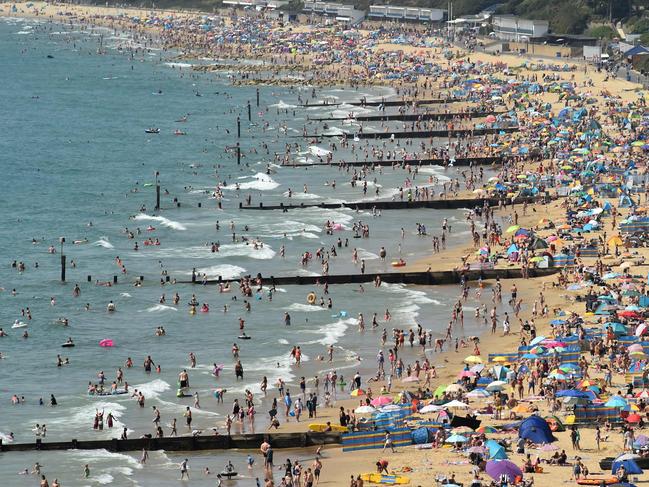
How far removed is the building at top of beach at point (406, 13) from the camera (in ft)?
618

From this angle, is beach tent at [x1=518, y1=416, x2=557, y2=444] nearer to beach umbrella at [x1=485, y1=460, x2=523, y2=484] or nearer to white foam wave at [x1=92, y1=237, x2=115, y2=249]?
beach umbrella at [x1=485, y1=460, x2=523, y2=484]

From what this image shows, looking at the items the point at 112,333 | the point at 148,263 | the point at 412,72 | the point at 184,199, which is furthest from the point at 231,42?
the point at 112,333

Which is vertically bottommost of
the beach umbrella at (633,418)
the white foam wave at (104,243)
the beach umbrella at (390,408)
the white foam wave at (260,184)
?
the white foam wave at (104,243)

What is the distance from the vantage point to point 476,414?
4028 centimetres

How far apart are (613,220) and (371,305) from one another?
52.7 ft

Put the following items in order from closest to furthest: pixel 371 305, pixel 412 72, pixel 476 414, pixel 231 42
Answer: pixel 476 414, pixel 371 305, pixel 412 72, pixel 231 42

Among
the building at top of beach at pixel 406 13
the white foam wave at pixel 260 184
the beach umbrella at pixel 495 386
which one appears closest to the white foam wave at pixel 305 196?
the white foam wave at pixel 260 184

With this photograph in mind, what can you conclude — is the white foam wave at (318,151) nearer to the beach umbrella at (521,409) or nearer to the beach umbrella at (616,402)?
the beach umbrella at (521,409)

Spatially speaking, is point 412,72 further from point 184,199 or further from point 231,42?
point 184,199

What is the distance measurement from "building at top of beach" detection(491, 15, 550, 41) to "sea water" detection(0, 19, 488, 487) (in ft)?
127

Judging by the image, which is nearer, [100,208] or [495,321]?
[495,321]

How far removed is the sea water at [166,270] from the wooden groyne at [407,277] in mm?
827

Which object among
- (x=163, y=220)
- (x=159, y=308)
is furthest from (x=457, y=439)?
(x=163, y=220)

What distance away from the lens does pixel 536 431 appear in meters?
36.2
